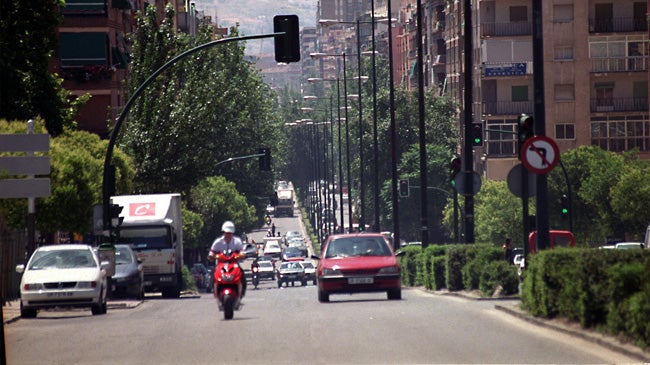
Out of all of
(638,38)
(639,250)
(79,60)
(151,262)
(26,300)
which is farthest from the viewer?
(638,38)

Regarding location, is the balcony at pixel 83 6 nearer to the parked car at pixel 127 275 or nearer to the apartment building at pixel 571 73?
the apartment building at pixel 571 73

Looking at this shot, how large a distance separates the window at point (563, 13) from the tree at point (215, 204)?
24751 mm

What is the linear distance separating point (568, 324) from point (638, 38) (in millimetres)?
74441

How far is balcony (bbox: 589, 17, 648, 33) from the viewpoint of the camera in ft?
299

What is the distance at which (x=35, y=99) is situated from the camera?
157 feet

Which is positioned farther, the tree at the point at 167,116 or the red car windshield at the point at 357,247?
the tree at the point at 167,116

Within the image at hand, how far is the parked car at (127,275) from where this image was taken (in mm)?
39906

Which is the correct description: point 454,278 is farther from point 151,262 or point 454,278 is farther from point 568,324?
point 568,324

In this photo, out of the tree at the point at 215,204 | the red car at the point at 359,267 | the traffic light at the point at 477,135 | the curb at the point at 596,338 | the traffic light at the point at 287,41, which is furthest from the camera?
the tree at the point at 215,204

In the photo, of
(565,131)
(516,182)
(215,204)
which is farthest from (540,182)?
(215,204)

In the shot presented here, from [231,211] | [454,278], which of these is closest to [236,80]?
[231,211]

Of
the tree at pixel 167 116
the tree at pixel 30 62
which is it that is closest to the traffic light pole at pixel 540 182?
the tree at pixel 30 62

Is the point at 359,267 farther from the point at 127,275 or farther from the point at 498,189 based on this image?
the point at 498,189

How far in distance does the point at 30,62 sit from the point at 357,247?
63.7ft
